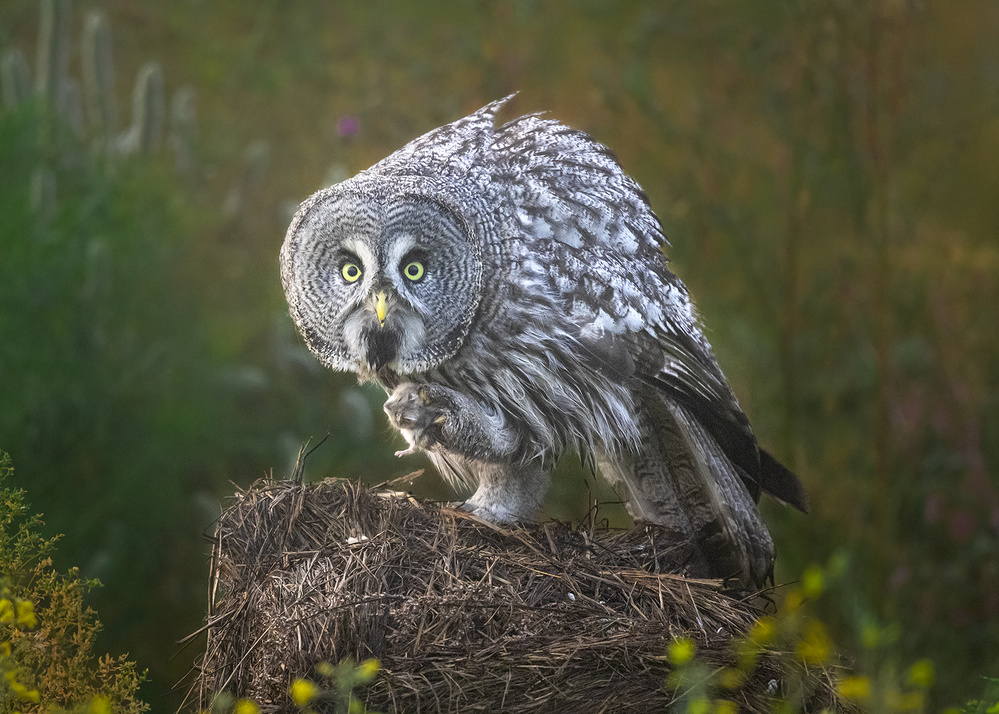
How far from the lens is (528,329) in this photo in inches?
61.6

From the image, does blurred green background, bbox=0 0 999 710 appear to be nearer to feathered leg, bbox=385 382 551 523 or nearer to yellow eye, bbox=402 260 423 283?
feathered leg, bbox=385 382 551 523

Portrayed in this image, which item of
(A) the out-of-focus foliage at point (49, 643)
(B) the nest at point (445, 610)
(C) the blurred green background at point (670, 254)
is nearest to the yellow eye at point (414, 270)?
(B) the nest at point (445, 610)

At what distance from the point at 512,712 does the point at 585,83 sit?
2.44m

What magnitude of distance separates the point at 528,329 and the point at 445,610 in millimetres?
517

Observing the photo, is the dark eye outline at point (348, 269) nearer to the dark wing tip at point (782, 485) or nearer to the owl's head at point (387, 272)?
the owl's head at point (387, 272)

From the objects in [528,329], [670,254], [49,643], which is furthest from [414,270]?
[670,254]

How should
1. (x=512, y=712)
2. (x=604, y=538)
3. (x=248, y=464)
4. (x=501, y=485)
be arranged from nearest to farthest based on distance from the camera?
(x=512, y=712) → (x=604, y=538) → (x=501, y=485) → (x=248, y=464)

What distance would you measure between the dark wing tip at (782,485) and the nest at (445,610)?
25 centimetres

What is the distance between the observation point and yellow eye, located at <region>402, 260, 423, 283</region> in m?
1.55

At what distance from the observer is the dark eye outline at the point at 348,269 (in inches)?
61.3

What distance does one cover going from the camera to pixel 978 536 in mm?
2697

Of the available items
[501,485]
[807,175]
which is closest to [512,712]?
[501,485]

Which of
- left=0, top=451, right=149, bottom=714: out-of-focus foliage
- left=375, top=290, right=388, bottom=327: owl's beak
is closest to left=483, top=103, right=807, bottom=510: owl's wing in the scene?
left=375, top=290, right=388, bottom=327: owl's beak

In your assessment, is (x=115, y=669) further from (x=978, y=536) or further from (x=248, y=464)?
(x=978, y=536)
